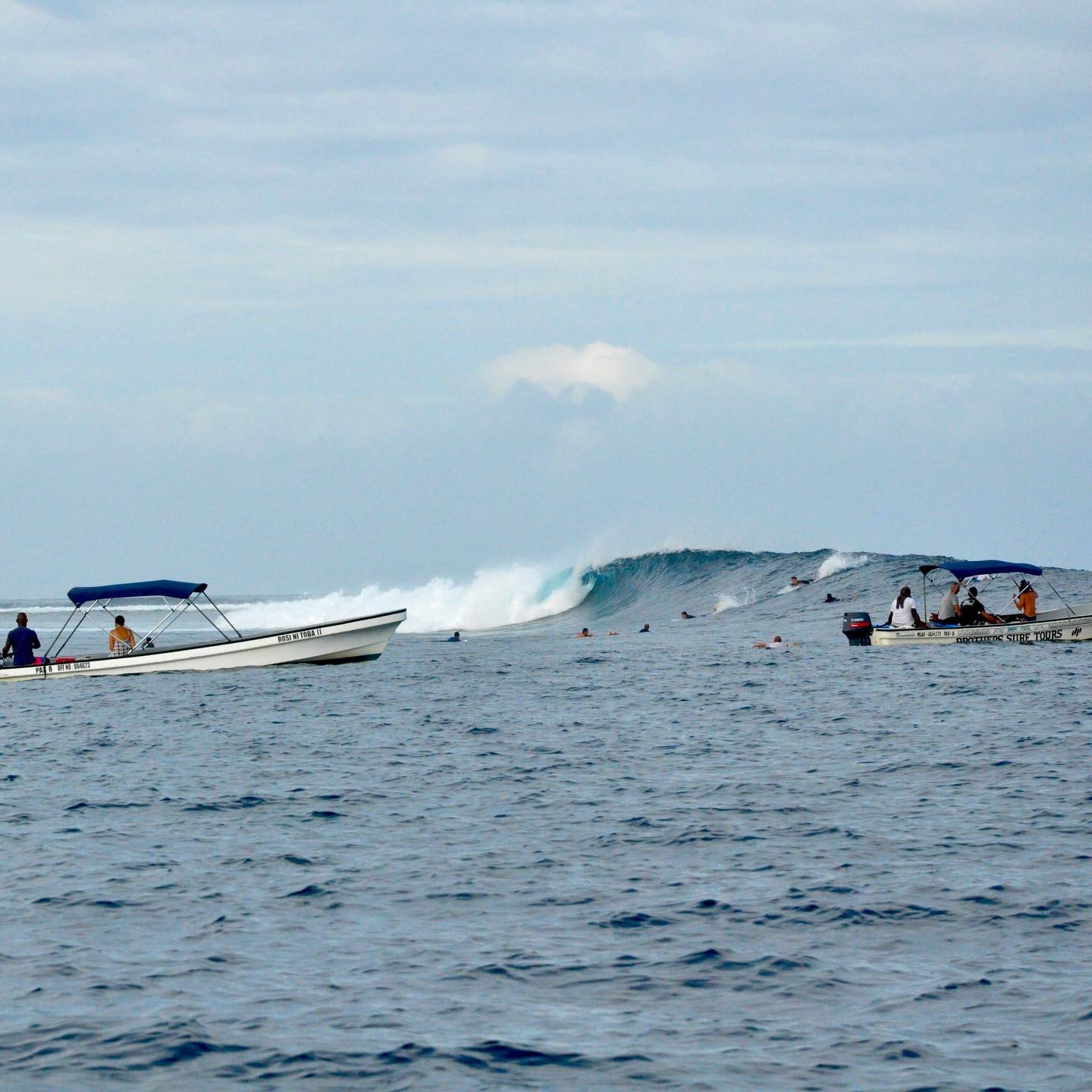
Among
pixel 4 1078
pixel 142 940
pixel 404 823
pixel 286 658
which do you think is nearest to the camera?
pixel 4 1078

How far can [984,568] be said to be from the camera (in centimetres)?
3316

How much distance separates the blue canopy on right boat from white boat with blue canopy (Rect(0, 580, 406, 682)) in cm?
1383

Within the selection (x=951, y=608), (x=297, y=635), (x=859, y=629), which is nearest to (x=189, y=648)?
(x=297, y=635)

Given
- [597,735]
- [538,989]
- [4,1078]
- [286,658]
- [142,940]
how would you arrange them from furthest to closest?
[286,658], [597,735], [142,940], [538,989], [4,1078]

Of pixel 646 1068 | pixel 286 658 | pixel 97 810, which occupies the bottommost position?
pixel 646 1068

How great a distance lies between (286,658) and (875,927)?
71.9ft

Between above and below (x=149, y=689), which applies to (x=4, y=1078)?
below

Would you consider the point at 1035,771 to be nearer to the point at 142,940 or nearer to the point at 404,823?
the point at 404,823

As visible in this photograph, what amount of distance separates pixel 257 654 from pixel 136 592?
3.00m

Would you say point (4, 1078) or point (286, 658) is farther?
point (286, 658)

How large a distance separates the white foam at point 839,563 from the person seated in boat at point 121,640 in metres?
37.4

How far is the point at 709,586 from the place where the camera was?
206 ft

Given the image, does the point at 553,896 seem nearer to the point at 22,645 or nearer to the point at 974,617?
the point at 22,645

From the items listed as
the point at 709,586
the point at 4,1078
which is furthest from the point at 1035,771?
the point at 709,586
